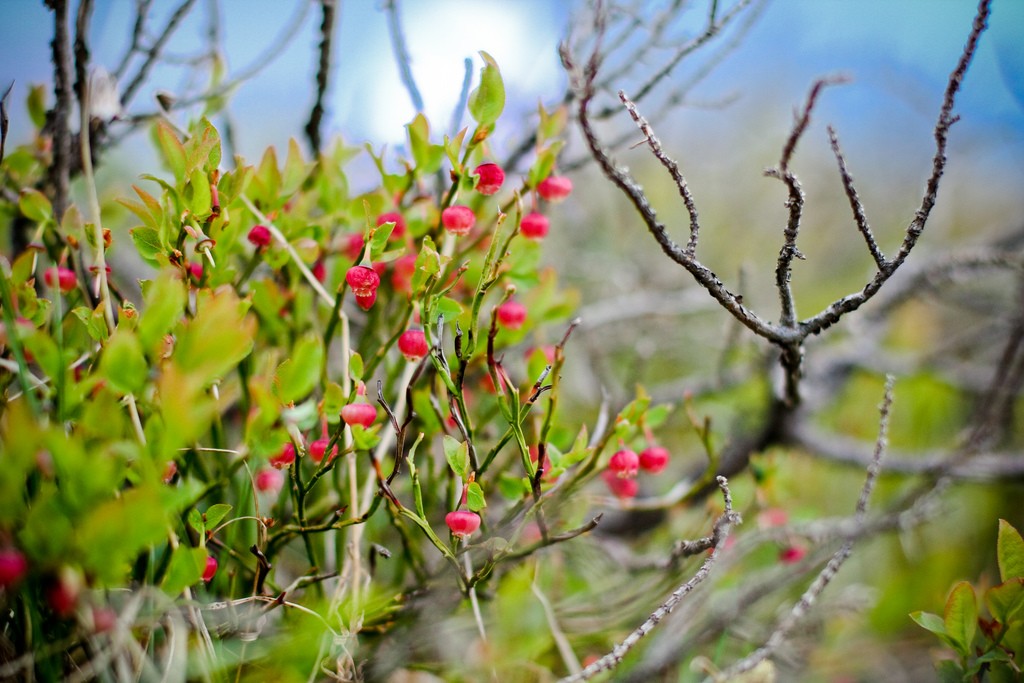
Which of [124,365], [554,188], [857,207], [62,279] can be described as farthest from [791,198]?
[62,279]

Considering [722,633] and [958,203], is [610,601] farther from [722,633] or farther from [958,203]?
[958,203]

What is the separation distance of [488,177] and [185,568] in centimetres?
28

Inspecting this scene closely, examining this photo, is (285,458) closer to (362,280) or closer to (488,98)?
(362,280)

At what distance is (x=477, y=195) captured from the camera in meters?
0.51

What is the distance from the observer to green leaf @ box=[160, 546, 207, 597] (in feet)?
1.05

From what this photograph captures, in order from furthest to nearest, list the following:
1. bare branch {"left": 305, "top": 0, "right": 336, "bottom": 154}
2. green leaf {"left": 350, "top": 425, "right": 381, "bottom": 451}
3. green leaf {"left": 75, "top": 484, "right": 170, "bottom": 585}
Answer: bare branch {"left": 305, "top": 0, "right": 336, "bottom": 154}, green leaf {"left": 350, "top": 425, "right": 381, "bottom": 451}, green leaf {"left": 75, "top": 484, "right": 170, "bottom": 585}

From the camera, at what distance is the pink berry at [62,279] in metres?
0.44

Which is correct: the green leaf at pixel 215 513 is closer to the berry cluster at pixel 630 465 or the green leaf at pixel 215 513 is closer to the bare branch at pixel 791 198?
the berry cluster at pixel 630 465

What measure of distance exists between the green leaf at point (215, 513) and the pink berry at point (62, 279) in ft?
0.65

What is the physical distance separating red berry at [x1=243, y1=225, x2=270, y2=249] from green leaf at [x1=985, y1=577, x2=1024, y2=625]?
1.75 feet

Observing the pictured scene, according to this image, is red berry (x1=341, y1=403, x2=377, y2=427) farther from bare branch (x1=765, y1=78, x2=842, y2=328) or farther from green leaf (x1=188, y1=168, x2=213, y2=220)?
bare branch (x1=765, y1=78, x2=842, y2=328)

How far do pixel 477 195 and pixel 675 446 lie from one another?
83 cm

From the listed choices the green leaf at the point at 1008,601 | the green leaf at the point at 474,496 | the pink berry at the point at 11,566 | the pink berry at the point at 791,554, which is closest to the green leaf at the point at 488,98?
the green leaf at the point at 474,496

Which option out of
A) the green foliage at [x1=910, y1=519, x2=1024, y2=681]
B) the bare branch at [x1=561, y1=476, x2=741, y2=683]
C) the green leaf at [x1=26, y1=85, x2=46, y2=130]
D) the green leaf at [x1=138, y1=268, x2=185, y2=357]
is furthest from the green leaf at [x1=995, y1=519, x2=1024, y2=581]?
the green leaf at [x1=26, y1=85, x2=46, y2=130]
